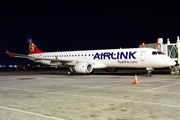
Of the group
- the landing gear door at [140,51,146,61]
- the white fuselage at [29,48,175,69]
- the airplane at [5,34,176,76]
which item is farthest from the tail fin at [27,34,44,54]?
the landing gear door at [140,51,146,61]

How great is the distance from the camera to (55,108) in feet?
20.2

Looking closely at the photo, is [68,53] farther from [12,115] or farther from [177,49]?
[12,115]

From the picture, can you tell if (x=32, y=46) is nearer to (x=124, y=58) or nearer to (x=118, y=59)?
(x=118, y=59)

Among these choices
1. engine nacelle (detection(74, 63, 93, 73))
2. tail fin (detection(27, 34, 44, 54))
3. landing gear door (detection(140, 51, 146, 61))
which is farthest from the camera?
tail fin (detection(27, 34, 44, 54))

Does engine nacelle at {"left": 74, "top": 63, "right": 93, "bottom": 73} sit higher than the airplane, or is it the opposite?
the airplane

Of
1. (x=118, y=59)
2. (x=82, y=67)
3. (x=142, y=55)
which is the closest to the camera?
(x=142, y=55)

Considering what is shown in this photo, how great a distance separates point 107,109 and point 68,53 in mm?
22462

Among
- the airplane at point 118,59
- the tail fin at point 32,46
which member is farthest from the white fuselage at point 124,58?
the tail fin at point 32,46

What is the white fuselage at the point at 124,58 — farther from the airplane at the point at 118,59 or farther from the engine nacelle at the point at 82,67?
the engine nacelle at the point at 82,67

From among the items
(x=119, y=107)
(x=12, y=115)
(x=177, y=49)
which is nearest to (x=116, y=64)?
(x=177, y=49)

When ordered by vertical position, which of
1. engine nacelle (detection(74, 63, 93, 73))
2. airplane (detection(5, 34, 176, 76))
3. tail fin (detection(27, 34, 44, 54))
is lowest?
engine nacelle (detection(74, 63, 93, 73))

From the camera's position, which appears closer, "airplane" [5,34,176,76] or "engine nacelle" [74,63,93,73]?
"airplane" [5,34,176,76]

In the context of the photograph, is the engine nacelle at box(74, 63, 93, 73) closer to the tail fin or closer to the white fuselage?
the white fuselage

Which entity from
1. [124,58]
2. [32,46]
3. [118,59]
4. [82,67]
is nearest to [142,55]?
[124,58]
